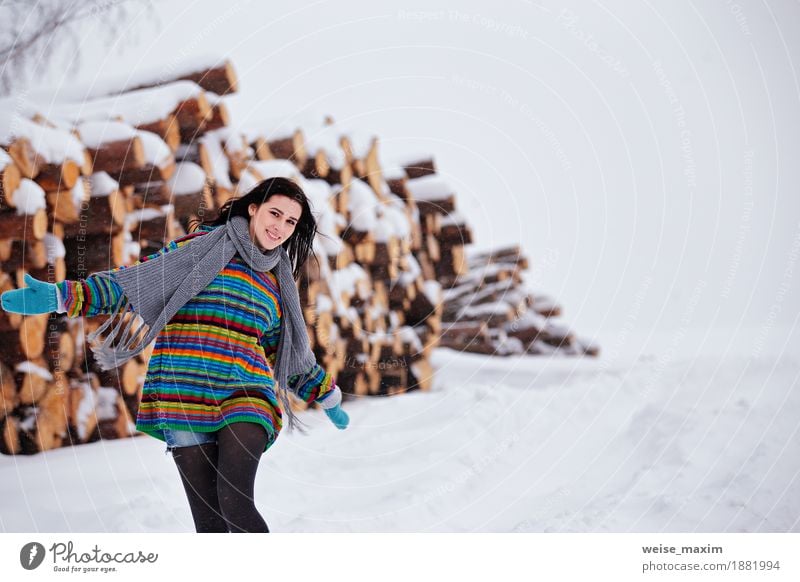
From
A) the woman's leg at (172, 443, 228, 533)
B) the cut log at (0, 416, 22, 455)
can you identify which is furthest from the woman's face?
the cut log at (0, 416, 22, 455)

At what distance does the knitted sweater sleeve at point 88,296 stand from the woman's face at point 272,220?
0.85 feet

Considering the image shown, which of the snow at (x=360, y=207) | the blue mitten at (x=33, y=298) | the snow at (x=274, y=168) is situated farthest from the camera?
the snow at (x=360, y=207)

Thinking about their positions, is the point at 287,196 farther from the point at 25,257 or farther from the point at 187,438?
the point at 25,257

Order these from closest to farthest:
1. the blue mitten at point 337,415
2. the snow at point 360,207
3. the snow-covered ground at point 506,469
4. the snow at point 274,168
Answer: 1. the blue mitten at point 337,415
2. the snow-covered ground at point 506,469
3. the snow at point 274,168
4. the snow at point 360,207

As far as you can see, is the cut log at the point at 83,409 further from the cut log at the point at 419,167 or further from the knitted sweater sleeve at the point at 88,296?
the cut log at the point at 419,167

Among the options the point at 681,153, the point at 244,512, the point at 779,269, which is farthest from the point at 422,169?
the point at 244,512

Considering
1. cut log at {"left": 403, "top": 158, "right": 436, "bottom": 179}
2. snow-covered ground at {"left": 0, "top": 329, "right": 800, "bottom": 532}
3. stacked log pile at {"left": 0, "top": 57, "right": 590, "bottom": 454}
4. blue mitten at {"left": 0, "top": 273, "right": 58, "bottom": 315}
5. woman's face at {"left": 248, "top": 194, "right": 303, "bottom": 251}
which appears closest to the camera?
blue mitten at {"left": 0, "top": 273, "right": 58, "bottom": 315}

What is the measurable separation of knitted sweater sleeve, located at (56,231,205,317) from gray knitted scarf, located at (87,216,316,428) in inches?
0.6

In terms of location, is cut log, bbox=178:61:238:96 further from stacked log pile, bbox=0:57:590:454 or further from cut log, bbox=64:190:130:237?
cut log, bbox=64:190:130:237

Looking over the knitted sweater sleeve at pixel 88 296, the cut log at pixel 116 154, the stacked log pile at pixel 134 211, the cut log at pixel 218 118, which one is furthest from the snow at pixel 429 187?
the knitted sweater sleeve at pixel 88 296

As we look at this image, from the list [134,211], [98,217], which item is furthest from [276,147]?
[98,217]

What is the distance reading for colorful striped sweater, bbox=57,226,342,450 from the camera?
4.26 ft

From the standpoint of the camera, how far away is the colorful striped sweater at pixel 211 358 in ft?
4.26
